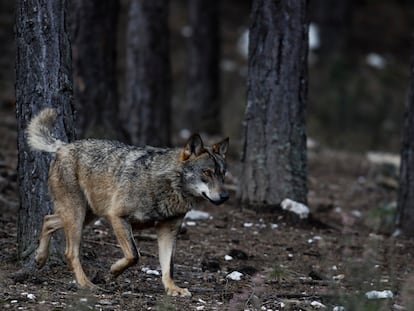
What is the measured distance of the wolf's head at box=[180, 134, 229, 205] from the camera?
784cm

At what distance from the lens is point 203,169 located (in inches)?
314

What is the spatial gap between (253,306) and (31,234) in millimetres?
2394

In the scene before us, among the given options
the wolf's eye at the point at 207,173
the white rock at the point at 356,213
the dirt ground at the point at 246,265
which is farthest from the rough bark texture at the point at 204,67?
the wolf's eye at the point at 207,173

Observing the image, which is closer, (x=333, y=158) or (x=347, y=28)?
(x=333, y=158)

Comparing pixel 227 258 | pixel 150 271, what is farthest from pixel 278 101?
pixel 150 271

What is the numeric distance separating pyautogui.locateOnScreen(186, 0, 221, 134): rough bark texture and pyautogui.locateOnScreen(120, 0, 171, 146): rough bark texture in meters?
4.52

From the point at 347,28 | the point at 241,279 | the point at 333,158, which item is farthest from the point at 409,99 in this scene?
the point at 347,28

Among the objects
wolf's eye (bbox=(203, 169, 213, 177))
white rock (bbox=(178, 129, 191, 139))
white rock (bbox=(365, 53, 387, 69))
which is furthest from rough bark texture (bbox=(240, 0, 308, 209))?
white rock (bbox=(365, 53, 387, 69))

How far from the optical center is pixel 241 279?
8891mm

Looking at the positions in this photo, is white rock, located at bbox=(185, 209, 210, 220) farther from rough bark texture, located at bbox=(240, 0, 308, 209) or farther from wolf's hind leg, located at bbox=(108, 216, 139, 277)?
wolf's hind leg, located at bbox=(108, 216, 139, 277)

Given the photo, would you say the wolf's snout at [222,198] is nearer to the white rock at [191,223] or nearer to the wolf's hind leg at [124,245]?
the wolf's hind leg at [124,245]

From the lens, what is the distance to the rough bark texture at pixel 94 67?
46.2 feet

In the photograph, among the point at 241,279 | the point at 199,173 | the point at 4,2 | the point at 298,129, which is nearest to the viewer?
the point at 199,173

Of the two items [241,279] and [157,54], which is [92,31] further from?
[241,279]
